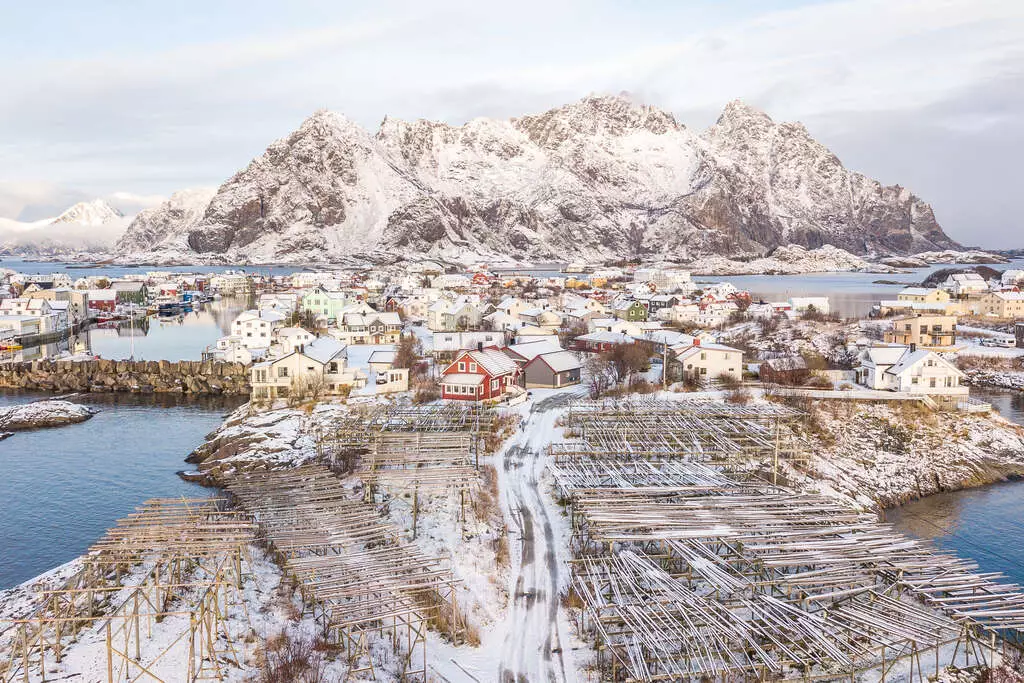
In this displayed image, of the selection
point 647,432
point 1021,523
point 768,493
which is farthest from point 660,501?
point 1021,523

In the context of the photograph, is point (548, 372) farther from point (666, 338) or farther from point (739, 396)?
point (666, 338)

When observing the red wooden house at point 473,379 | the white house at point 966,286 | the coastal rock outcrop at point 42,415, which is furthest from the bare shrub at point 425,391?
the white house at point 966,286

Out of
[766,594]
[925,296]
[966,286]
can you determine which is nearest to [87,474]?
[766,594]

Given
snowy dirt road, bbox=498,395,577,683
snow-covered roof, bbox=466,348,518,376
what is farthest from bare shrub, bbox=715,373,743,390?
snowy dirt road, bbox=498,395,577,683

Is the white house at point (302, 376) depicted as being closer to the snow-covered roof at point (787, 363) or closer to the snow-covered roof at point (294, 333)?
the snow-covered roof at point (294, 333)

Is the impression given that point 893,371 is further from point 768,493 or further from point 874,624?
point 874,624

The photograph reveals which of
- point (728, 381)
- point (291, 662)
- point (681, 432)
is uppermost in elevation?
point (728, 381)
